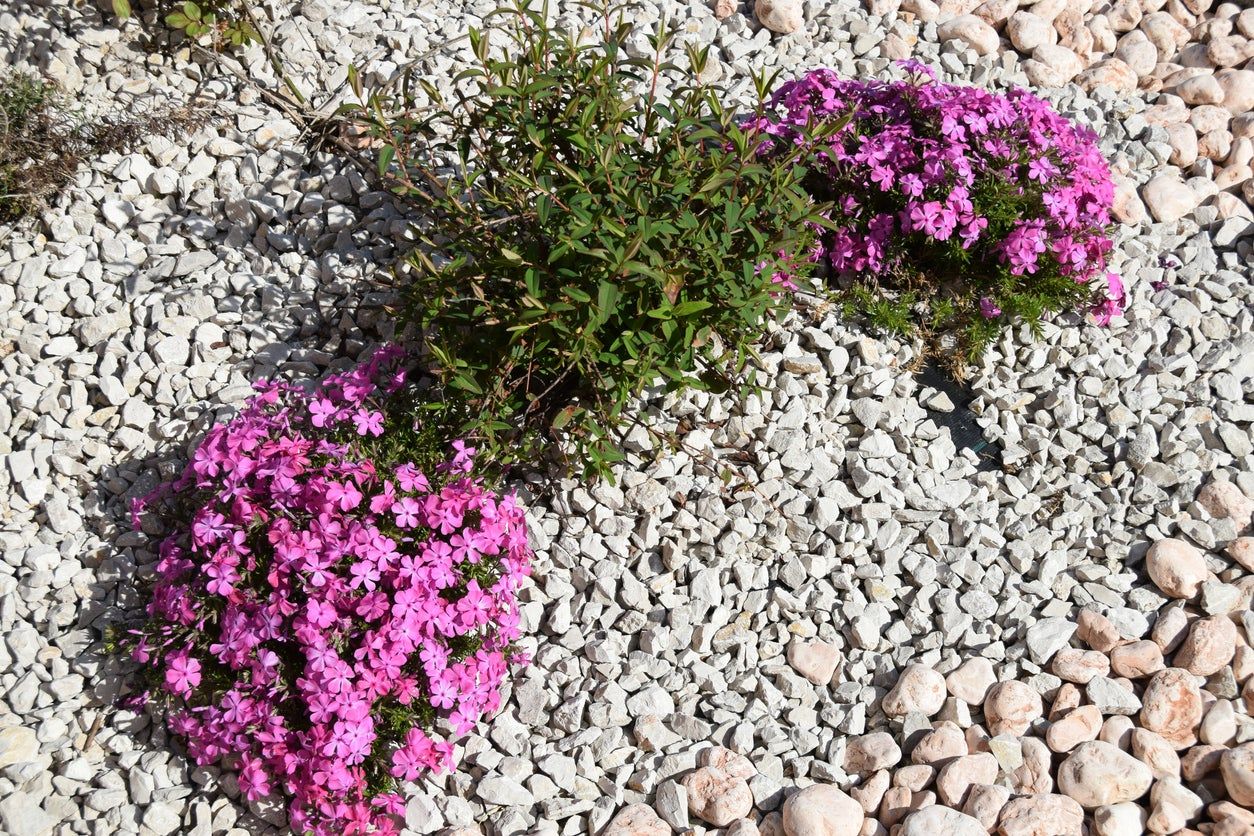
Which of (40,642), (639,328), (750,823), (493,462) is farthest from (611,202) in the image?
(40,642)

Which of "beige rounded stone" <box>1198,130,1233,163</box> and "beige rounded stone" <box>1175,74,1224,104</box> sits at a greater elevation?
"beige rounded stone" <box>1175,74,1224,104</box>

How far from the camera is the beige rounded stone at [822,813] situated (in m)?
2.69

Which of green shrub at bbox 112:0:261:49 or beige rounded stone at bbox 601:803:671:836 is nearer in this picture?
beige rounded stone at bbox 601:803:671:836

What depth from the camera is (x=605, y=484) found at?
132 inches

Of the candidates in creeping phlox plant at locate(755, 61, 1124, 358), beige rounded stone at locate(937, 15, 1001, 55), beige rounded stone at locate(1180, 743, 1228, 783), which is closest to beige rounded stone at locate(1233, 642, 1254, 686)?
beige rounded stone at locate(1180, 743, 1228, 783)

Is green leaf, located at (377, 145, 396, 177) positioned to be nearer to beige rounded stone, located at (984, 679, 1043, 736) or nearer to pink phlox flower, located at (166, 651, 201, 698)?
pink phlox flower, located at (166, 651, 201, 698)

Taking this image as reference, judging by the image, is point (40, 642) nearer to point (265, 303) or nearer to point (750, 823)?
point (265, 303)

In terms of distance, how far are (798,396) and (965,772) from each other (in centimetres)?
128

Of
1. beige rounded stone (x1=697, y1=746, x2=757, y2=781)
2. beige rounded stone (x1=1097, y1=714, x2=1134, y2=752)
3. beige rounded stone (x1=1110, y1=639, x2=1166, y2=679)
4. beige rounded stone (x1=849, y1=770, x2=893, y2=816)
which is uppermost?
beige rounded stone (x1=1110, y1=639, x2=1166, y2=679)

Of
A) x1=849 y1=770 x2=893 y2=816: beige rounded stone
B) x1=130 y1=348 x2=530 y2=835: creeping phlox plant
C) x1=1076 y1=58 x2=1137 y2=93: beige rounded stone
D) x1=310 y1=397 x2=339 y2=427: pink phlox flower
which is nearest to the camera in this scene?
x1=130 y1=348 x2=530 y2=835: creeping phlox plant

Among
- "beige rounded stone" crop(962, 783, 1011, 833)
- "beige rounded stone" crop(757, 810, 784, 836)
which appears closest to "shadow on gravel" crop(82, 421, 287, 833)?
"beige rounded stone" crop(757, 810, 784, 836)

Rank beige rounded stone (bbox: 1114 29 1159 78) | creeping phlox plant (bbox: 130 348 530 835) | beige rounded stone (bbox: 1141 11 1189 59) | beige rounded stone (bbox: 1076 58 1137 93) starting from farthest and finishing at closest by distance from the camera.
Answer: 1. beige rounded stone (bbox: 1141 11 1189 59)
2. beige rounded stone (bbox: 1114 29 1159 78)
3. beige rounded stone (bbox: 1076 58 1137 93)
4. creeping phlox plant (bbox: 130 348 530 835)

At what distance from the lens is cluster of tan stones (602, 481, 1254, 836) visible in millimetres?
2691

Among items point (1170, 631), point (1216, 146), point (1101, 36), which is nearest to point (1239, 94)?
point (1216, 146)
